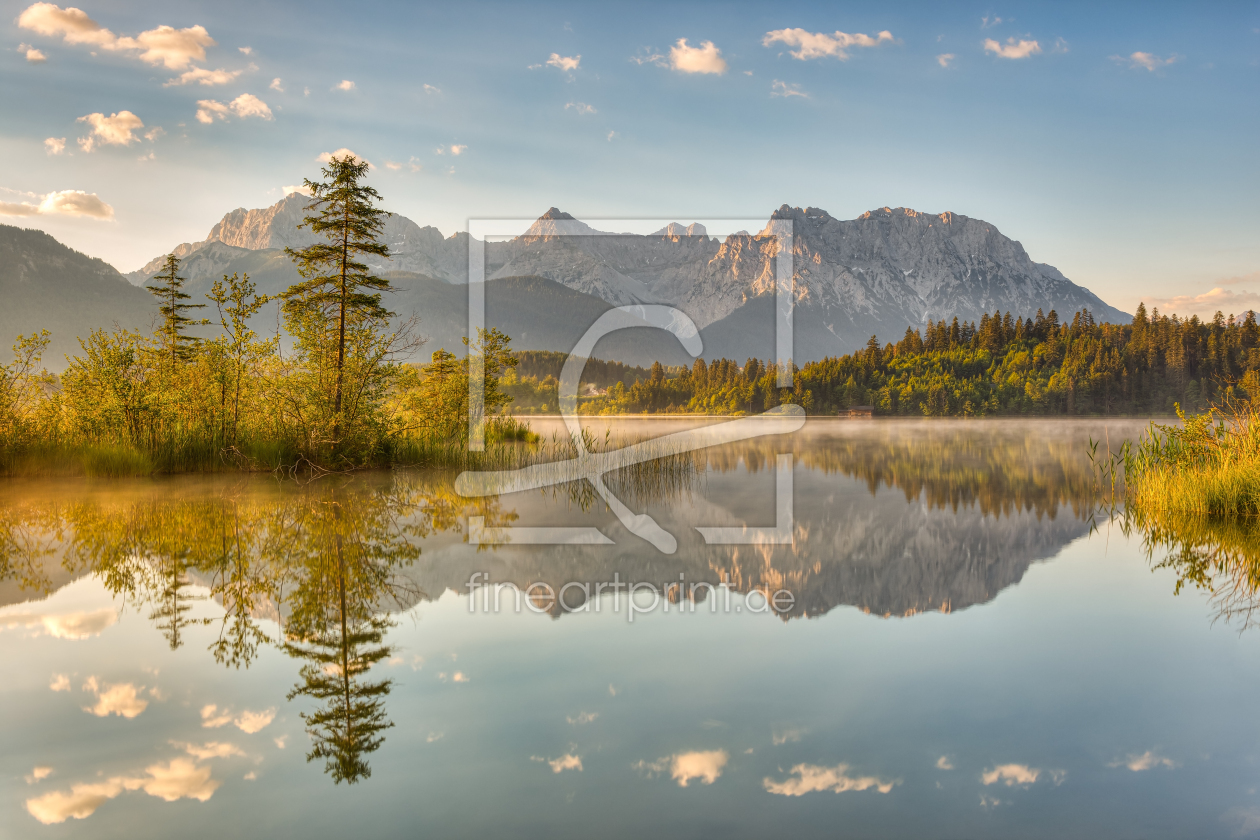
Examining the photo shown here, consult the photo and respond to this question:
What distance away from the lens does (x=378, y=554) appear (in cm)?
981

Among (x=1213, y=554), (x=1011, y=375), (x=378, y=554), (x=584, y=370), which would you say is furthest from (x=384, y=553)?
(x=584, y=370)

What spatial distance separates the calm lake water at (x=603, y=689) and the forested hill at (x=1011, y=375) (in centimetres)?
13503

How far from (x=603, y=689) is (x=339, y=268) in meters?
20.5

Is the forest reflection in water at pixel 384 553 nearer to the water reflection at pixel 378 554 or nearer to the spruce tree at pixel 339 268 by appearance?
the water reflection at pixel 378 554

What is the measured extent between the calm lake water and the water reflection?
7 centimetres

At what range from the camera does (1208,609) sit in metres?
8.09

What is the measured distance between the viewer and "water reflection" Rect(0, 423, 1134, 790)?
6383mm

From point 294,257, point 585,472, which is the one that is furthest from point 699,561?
point 294,257

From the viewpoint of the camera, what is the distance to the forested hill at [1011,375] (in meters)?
130

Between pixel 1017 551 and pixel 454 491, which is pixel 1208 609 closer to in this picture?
pixel 1017 551

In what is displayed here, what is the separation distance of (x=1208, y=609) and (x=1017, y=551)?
3.62 metres

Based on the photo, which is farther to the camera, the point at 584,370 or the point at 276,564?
the point at 584,370

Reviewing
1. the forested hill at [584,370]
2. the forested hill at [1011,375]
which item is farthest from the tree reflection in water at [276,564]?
the forested hill at [1011,375]

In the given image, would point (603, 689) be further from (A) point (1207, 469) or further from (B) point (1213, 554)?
(A) point (1207, 469)
